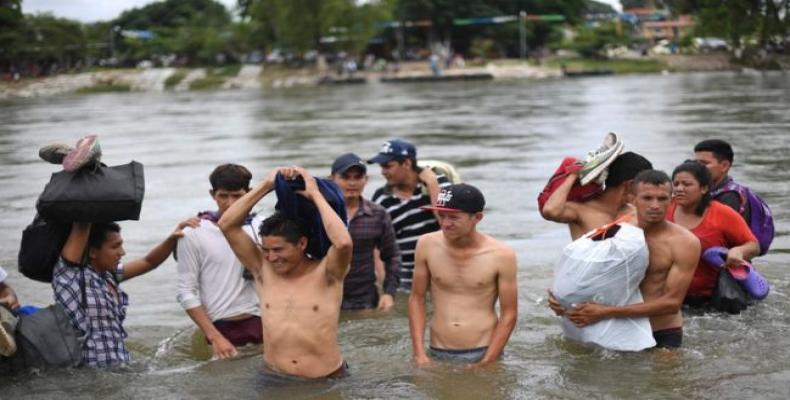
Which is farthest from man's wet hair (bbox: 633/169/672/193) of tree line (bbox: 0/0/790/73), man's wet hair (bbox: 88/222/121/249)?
tree line (bbox: 0/0/790/73)

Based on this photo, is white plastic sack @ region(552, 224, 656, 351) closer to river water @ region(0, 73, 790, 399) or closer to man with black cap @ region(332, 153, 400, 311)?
river water @ region(0, 73, 790, 399)

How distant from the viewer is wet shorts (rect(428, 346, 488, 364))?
5.75 m

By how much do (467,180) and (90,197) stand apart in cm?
1106

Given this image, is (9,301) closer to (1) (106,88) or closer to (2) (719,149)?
(2) (719,149)

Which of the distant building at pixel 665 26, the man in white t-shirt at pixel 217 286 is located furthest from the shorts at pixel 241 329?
the distant building at pixel 665 26

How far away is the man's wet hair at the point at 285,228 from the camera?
5254 millimetres

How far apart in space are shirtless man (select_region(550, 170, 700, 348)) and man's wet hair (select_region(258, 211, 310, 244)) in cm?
170

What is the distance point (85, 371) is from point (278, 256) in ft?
4.82

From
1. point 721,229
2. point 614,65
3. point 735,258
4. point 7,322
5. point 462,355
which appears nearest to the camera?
point 7,322

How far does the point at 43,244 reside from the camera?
5.70 m

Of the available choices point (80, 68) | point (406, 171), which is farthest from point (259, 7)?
point (406, 171)

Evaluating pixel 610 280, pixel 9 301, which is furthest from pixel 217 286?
pixel 610 280

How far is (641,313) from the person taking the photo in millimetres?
5949

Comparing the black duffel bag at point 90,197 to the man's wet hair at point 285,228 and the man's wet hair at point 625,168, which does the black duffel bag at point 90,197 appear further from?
the man's wet hair at point 625,168
